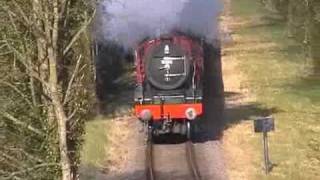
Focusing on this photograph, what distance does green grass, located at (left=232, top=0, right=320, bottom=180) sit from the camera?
73.8ft

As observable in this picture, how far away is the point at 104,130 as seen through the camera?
90.1ft

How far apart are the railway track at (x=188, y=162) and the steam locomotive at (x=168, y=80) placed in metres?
0.93

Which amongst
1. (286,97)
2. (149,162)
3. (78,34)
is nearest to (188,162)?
(149,162)

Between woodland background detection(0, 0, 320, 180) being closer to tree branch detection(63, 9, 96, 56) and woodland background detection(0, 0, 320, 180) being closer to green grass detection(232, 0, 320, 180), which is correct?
tree branch detection(63, 9, 96, 56)

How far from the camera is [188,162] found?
22.6 meters

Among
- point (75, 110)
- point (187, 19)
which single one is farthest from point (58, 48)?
point (187, 19)

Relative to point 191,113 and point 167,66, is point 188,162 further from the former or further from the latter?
point 167,66

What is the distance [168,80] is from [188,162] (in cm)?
243

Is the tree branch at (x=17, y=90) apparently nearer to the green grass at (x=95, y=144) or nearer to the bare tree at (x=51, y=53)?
the bare tree at (x=51, y=53)

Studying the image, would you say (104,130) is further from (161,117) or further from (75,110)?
(75,110)

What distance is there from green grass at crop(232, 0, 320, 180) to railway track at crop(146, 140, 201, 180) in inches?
65.5

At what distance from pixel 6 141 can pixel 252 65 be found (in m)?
26.9

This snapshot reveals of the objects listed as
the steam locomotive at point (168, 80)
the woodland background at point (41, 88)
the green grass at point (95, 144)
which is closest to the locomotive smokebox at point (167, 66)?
the steam locomotive at point (168, 80)

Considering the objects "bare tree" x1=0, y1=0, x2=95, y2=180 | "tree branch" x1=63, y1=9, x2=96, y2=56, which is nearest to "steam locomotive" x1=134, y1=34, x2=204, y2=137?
"bare tree" x1=0, y1=0, x2=95, y2=180
